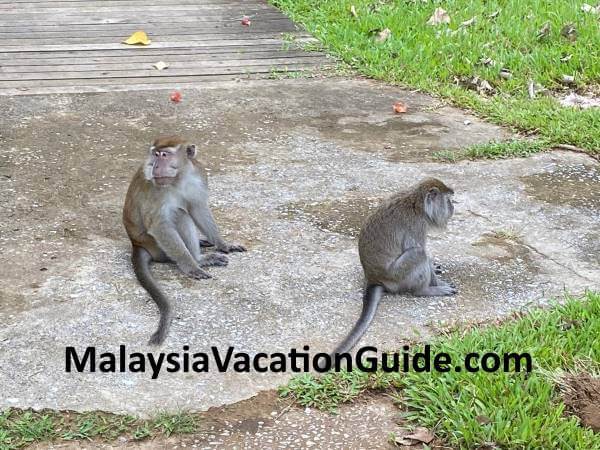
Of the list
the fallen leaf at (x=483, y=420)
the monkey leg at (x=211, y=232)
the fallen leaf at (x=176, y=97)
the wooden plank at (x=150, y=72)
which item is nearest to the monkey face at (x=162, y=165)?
the monkey leg at (x=211, y=232)

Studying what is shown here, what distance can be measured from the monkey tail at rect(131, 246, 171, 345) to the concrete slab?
6 cm

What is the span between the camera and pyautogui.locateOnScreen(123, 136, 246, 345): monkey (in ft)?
16.5

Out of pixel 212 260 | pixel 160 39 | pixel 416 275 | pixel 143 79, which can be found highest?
pixel 160 39

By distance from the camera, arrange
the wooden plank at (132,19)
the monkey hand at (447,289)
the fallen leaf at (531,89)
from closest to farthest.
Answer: the monkey hand at (447,289), the fallen leaf at (531,89), the wooden plank at (132,19)

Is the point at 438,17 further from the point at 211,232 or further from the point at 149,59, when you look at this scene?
the point at 211,232

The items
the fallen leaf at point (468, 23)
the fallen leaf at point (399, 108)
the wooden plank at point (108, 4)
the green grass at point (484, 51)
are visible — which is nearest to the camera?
the green grass at point (484, 51)

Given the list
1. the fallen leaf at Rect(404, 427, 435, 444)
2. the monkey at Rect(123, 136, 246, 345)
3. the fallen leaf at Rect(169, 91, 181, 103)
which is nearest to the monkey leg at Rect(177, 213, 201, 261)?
the monkey at Rect(123, 136, 246, 345)

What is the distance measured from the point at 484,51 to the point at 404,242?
4.20 meters

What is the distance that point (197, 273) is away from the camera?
508cm

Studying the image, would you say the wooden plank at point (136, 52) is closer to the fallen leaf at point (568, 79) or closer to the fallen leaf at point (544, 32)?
the fallen leaf at point (544, 32)

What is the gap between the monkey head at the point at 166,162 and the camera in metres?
5.01

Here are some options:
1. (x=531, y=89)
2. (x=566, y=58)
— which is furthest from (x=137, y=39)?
(x=566, y=58)

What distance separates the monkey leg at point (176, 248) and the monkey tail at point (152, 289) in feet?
0.39

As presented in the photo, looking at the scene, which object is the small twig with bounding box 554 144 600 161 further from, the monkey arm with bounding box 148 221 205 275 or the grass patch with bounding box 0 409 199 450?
the grass patch with bounding box 0 409 199 450
